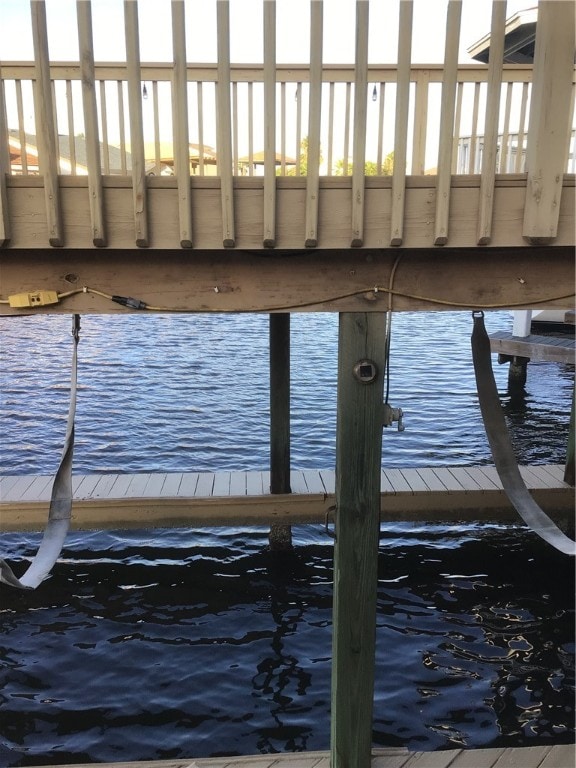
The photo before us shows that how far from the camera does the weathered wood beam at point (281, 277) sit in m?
3.09

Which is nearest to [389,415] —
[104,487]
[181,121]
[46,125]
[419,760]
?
[181,121]

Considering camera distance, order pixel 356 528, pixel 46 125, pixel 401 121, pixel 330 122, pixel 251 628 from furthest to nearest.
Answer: pixel 251 628 → pixel 330 122 → pixel 356 528 → pixel 401 121 → pixel 46 125

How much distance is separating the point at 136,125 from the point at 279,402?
4.14 metres

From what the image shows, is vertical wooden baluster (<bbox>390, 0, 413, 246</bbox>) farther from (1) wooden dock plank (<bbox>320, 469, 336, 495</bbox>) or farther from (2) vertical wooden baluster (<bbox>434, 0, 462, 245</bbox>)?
(1) wooden dock plank (<bbox>320, 469, 336, 495</bbox>)

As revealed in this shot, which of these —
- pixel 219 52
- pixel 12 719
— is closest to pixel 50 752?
pixel 12 719

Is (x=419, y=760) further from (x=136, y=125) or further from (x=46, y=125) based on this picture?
(x=46, y=125)

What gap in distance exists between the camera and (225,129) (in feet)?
9.50

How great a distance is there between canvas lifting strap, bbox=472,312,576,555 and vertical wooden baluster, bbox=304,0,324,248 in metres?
1.09

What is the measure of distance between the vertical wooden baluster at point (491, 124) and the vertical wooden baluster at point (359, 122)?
501 mm

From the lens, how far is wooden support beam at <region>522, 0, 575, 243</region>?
9.30ft

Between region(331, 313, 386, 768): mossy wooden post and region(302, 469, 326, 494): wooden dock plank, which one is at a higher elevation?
region(331, 313, 386, 768): mossy wooden post

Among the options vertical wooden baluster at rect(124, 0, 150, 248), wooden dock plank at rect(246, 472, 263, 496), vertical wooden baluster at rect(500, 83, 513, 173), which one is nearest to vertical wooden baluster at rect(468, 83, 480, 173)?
vertical wooden baluster at rect(500, 83, 513, 173)

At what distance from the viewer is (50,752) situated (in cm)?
488

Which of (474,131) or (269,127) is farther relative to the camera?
(474,131)
